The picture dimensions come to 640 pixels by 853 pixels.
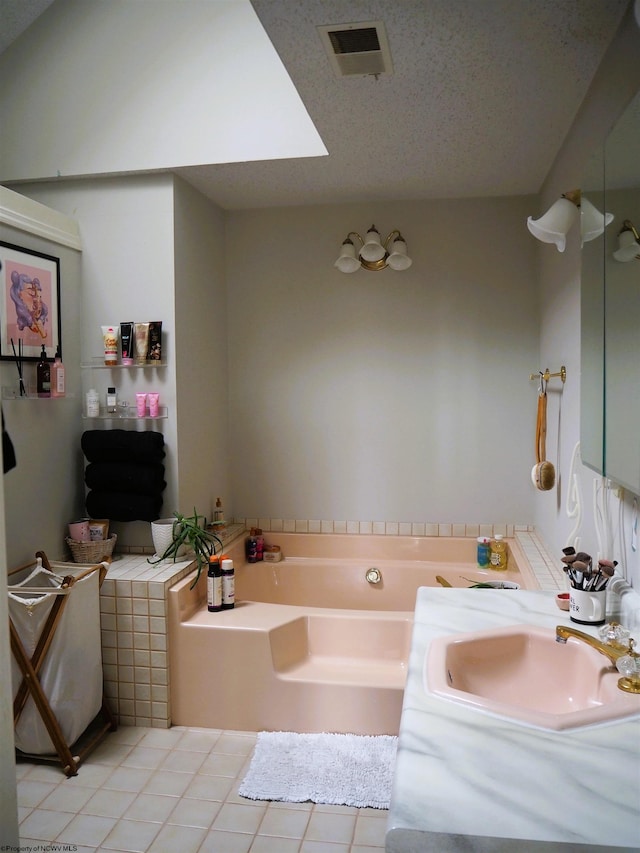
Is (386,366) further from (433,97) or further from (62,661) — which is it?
(62,661)

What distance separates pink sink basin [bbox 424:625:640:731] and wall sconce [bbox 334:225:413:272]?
7.44ft

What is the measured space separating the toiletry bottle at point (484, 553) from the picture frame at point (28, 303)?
2.30m

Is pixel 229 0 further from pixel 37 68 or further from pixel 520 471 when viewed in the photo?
pixel 520 471

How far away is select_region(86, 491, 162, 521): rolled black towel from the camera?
305 centimetres

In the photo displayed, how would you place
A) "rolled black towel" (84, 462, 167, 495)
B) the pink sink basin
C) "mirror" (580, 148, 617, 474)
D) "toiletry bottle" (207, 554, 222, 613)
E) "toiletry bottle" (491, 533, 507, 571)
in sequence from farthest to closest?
"toiletry bottle" (491, 533, 507, 571)
"rolled black towel" (84, 462, 167, 495)
"toiletry bottle" (207, 554, 222, 613)
"mirror" (580, 148, 617, 474)
the pink sink basin

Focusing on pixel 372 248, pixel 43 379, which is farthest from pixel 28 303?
pixel 372 248

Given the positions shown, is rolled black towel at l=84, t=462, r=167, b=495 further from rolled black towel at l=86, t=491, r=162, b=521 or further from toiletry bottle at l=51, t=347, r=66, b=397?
toiletry bottle at l=51, t=347, r=66, b=397

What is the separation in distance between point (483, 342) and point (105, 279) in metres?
1.95

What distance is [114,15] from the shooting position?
2977mm

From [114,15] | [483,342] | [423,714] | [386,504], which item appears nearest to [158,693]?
[386,504]

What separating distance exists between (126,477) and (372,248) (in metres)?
1.71

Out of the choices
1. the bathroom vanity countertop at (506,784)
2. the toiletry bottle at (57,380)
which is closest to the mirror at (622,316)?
the bathroom vanity countertop at (506,784)

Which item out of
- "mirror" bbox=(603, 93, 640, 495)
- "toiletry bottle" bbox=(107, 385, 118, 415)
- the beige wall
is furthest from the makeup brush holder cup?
"toiletry bottle" bbox=(107, 385, 118, 415)

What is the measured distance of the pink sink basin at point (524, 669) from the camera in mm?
1505
